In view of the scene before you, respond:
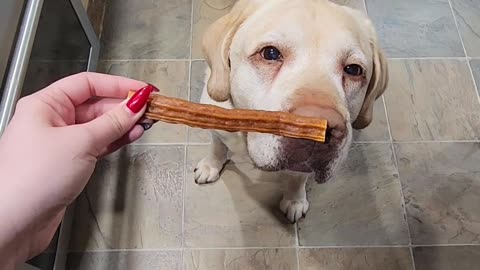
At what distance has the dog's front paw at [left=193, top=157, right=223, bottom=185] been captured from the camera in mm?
1996

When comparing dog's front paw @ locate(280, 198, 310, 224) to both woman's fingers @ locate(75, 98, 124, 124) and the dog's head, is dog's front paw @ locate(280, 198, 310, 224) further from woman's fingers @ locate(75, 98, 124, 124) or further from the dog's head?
woman's fingers @ locate(75, 98, 124, 124)

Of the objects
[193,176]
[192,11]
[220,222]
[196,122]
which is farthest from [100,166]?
[196,122]

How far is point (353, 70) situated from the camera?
4.39 feet

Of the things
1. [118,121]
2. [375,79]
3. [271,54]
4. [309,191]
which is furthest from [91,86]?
[309,191]

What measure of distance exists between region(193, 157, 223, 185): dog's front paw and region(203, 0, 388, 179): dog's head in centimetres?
60

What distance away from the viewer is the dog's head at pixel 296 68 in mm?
1205

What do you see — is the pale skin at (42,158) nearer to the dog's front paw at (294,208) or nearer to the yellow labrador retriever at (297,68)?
the yellow labrador retriever at (297,68)

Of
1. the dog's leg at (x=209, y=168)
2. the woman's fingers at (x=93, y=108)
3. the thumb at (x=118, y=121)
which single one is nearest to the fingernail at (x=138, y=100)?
the thumb at (x=118, y=121)

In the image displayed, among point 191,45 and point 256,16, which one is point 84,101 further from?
point 191,45

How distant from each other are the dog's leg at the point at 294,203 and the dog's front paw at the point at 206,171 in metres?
0.28

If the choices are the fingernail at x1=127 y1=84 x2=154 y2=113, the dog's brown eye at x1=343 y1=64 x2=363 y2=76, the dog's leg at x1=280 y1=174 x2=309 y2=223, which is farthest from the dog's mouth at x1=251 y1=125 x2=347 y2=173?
the dog's leg at x1=280 y1=174 x2=309 y2=223

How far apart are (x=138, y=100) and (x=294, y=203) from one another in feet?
3.31

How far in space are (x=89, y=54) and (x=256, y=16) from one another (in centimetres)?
101

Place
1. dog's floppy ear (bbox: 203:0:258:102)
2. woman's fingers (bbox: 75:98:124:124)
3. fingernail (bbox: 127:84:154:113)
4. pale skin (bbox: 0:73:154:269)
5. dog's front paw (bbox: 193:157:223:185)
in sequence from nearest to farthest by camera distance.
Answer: pale skin (bbox: 0:73:154:269), fingernail (bbox: 127:84:154:113), woman's fingers (bbox: 75:98:124:124), dog's floppy ear (bbox: 203:0:258:102), dog's front paw (bbox: 193:157:223:185)
